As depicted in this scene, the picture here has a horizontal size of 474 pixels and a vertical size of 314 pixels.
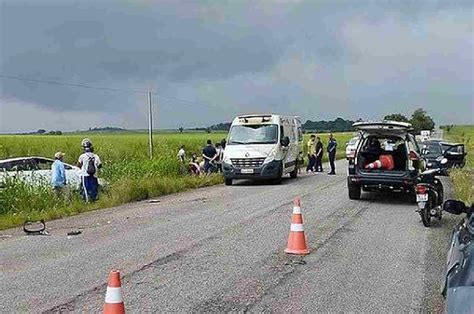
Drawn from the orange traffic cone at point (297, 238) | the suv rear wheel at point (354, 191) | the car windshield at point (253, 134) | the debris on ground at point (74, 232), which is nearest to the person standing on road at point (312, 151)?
the car windshield at point (253, 134)

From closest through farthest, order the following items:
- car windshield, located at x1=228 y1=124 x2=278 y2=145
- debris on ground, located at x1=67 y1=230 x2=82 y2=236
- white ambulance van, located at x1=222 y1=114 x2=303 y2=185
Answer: debris on ground, located at x1=67 y1=230 x2=82 y2=236
white ambulance van, located at x1=222 y1=114 x2=303 y2=185
car windshield, located at x1=228 y1=124 x2=278 y2=145

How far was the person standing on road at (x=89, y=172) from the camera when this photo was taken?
17.3m

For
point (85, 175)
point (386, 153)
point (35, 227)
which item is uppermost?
point (386, 153)

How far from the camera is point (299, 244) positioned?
9625mm

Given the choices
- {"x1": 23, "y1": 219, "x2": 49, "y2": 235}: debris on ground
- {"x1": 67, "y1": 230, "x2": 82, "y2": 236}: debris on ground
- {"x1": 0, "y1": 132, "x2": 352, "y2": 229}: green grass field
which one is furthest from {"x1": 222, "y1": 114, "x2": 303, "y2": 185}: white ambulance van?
{"x1": 67, "y1": 230, "x2": 82, "y2": 236}: debris on ground

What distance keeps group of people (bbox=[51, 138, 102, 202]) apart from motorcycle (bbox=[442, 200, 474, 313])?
13.2 meters

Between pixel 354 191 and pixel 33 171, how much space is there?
881 cm

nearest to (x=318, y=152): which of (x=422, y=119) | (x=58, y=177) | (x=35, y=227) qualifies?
(x=58, y=177)

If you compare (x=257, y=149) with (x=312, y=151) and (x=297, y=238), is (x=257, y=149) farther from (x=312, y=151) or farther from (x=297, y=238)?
(x=297, y=238)

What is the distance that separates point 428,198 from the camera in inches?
494

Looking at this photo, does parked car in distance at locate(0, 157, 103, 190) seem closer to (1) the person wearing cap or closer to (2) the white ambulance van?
(1) the person wearing cap

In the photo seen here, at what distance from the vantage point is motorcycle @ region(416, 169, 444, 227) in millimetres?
12375

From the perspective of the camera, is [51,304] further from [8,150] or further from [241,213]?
[8,150]

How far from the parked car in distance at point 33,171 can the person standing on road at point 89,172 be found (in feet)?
2.33
